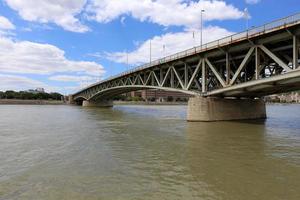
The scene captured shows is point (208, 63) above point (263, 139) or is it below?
above

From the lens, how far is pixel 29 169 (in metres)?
15.1

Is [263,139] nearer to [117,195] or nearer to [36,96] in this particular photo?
[117,195]

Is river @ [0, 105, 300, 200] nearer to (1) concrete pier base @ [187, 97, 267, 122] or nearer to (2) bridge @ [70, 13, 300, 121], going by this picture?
(2) bridge @ [70, 13, 300, 121]

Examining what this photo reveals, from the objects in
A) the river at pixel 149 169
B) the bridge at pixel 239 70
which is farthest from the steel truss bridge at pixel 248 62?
the river at pixel 149 169

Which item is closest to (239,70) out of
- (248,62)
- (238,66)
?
(248,62)

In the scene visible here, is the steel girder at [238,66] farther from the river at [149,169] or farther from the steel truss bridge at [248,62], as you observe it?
the river at [149,169]

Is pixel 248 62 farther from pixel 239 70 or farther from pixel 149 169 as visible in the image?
pixel 149 169

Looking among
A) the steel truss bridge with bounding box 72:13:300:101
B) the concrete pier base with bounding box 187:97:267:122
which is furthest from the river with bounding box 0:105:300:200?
the concrete pier base with bounding box 187:97:267:122

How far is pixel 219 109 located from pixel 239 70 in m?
9.74

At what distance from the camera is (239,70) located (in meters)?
36.4

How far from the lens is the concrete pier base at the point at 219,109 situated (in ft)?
143

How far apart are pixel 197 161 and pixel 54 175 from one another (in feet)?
24.2

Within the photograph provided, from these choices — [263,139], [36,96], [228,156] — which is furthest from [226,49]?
[36,96]

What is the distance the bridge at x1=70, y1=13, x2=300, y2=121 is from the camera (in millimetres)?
31172
